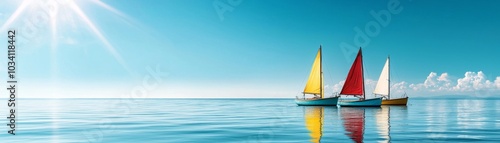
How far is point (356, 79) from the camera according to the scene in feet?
310

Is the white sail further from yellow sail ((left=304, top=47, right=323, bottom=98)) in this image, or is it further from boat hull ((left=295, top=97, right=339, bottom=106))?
yellow sail ((left=304, top=47, right=323, bottom=98))

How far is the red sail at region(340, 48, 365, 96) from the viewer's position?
309ft

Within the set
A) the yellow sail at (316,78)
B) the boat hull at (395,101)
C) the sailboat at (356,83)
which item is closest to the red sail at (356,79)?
the sailboat at (356,83)

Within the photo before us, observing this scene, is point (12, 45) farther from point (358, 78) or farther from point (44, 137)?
point (358, 78)

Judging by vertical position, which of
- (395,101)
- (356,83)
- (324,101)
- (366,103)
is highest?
(356,83)

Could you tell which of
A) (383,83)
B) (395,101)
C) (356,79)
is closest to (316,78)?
(356,79)

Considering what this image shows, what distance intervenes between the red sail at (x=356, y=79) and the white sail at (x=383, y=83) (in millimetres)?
6485

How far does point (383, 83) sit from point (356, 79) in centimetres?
847

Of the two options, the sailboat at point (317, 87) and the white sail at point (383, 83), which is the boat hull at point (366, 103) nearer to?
the sailboat at point (317, 87)

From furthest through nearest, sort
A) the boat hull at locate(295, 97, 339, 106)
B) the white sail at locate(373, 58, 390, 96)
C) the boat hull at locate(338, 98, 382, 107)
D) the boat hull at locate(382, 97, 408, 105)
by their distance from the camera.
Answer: the boat hull at locate(382, 97, 408, 105) < the white sail at locate(373, 58, 390, 96) < the boat hull at locate(295, 97, 339, 106) < the boat hull at locate(338, 98, 382, 107)

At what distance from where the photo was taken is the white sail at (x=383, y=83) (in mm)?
98875

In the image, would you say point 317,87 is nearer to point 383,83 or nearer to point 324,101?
point 324,101

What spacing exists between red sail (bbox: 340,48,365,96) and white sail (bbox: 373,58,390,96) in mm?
6485

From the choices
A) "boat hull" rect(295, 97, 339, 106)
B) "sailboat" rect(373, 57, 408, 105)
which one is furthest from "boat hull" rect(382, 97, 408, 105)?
"boat hull" rect(295, 97, 339, 106)
